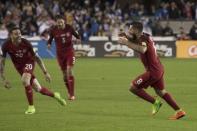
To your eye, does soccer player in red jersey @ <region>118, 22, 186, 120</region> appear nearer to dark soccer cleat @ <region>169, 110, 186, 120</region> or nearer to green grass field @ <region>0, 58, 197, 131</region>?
dark soccer cleat @ <region>169, 110, 186, 120</region>

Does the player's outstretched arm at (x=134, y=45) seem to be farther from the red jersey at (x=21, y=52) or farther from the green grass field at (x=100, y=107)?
the red jersey at (x=21, y=52)

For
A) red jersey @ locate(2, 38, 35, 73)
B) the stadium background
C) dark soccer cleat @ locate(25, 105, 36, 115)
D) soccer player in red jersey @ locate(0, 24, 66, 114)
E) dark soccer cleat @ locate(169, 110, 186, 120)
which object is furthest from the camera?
red jersey @ locate(2, 38, 35, 73)

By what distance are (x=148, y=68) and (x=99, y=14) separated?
24543 mm

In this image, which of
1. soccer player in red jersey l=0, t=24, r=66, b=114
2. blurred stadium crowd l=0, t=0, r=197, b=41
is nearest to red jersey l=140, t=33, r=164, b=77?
soccer player in red jersey l=0, t=24, r=66, b=114

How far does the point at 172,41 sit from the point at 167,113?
2058 centimetres

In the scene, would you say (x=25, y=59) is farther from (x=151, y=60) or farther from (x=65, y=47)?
(x=65, y=47)

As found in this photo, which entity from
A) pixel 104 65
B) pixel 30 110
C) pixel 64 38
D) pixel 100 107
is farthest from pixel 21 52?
pixel 104 65

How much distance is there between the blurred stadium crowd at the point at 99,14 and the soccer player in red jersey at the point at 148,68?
849 inches

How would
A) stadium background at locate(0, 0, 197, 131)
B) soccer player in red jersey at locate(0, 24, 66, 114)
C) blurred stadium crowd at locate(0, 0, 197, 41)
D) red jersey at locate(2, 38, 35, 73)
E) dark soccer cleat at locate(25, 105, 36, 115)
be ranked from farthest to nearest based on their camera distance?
blurred stadium crowd at locate(0, 0, 197, 41)
red jersey at locate(2, 38, 35, 73)
soccer player in red jersey at locate(0, 24, 66, 114)
dark soccer cleat at locate(25, 105, 36, 115)
stadium background at locate(0, 0, 197, 131)

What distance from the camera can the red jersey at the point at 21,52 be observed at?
51.7ft

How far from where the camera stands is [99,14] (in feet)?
129

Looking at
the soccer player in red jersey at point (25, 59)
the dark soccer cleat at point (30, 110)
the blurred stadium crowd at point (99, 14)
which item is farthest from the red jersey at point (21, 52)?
the blurred stadium crowd at point (99, 14)

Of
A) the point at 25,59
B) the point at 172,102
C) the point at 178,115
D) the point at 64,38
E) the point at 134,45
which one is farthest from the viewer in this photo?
the point at 64,38

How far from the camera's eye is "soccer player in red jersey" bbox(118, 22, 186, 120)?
1429 centimetres
